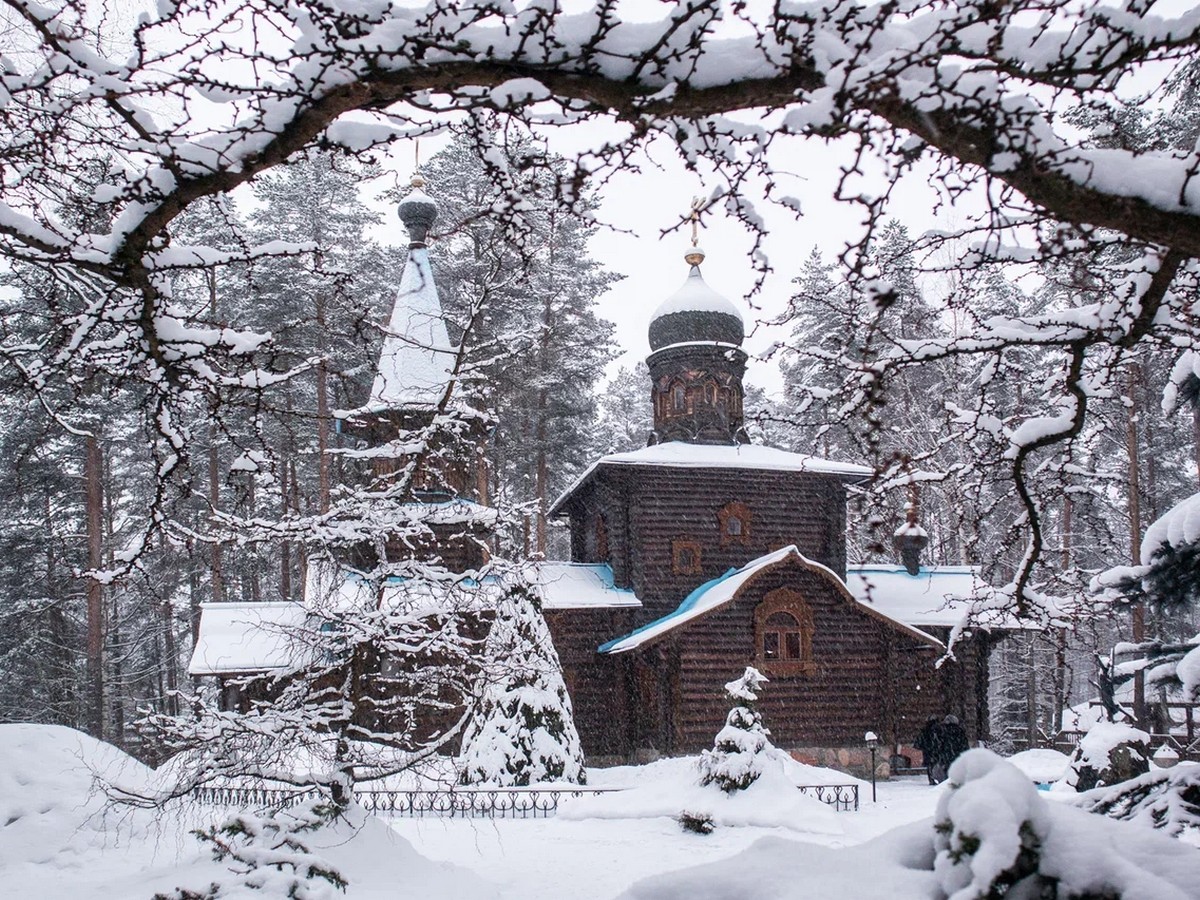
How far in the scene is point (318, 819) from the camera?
7539 millimetres

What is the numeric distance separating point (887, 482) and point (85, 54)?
5099 mm

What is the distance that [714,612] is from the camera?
18.9 metres

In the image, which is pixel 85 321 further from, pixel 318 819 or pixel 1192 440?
pixel 1192 440

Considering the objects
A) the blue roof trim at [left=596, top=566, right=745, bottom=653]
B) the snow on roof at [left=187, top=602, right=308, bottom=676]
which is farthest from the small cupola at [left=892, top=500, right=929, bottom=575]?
the snow on roof at [left=187, top=602, right=308, bottom=676]

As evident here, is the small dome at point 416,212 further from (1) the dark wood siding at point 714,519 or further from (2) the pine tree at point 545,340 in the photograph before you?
(1) the dark wood siding at point 714,519

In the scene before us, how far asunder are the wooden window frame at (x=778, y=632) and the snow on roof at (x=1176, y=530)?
1414 cm

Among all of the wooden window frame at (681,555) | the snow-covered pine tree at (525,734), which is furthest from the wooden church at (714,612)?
the snow-covered pine tree at (525,734)

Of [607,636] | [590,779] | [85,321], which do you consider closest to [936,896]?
[85,321]

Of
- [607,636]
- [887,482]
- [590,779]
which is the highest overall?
[887,482]

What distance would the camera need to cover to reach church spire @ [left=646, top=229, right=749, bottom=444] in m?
23.5

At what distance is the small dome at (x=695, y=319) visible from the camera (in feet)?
77.4

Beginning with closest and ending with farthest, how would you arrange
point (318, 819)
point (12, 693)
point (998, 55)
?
point (998, 55) → point (318, 819) → point (12, 693)

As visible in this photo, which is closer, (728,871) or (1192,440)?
(728,871)

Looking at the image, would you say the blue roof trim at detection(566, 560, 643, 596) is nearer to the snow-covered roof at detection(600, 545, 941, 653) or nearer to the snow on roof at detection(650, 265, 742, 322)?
the snow-covered roof at detection(600, 545, 941, 653)
